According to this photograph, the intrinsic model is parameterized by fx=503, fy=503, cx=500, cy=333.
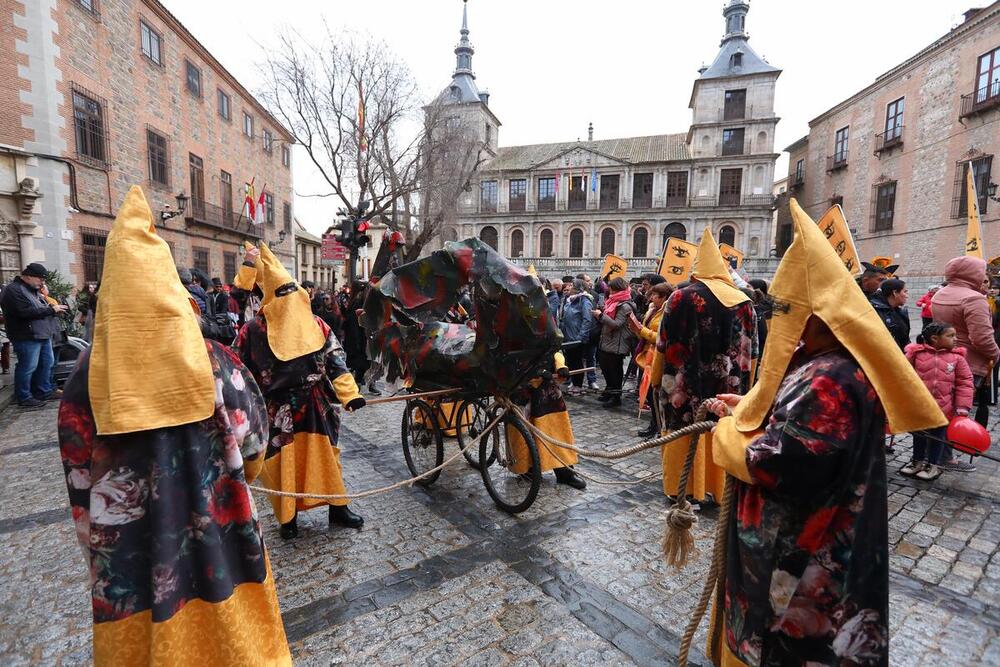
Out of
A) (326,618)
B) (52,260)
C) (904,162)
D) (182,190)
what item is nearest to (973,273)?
(326,618)

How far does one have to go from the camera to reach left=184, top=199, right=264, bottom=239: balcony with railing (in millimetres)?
19125

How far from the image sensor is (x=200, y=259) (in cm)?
2002

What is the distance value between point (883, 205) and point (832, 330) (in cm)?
3296

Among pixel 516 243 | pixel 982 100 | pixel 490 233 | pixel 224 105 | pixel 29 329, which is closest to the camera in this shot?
pixel 29 329

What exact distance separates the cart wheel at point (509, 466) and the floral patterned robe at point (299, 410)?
1.25 metres

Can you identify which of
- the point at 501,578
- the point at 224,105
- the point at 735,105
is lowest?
the point at 501,578

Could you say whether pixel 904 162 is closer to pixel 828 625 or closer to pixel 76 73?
pixel 828 625

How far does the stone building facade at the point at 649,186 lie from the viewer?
39344 millimetres

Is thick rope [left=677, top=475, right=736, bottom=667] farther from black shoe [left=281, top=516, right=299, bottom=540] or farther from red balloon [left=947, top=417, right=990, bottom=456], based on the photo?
red balloon [left=947, top=417, right=990, bottom=456]

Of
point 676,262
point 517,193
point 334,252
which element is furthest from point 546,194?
point 676,262

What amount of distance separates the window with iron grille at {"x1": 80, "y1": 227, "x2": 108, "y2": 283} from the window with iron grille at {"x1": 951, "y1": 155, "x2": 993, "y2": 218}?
31.1m

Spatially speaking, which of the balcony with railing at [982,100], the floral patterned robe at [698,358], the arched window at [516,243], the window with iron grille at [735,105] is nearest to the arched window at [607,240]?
the arched window at [516,243]

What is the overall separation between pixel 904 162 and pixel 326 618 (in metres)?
32.8

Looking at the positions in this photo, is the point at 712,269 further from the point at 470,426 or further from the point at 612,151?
the point at 612,151
